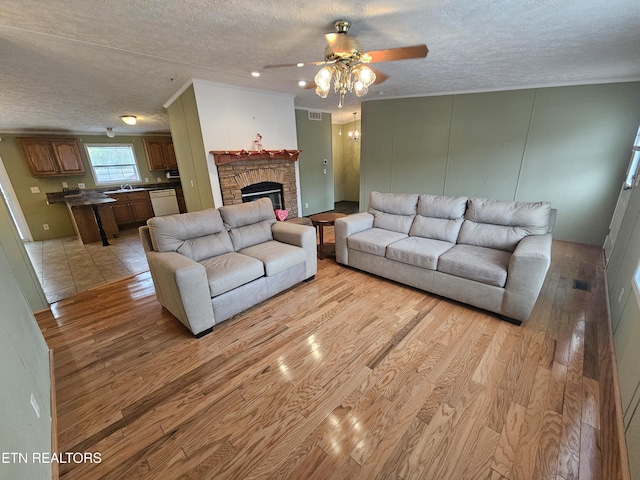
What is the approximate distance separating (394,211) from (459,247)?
0.99 metres

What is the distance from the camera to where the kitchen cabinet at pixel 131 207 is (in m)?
6.20

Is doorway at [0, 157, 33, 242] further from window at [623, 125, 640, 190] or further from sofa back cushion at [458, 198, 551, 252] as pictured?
window at [623, 125, 640, 190]

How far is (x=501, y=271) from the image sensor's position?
2.16 m

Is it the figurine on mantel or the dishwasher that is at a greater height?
the figurine on mantel

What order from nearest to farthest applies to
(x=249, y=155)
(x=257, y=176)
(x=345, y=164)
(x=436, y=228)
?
(x=436, y=228) → (x=249, y=155) → (x=257, y=176) → (x=345, y=164)

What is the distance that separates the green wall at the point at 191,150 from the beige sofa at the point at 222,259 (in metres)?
1.44

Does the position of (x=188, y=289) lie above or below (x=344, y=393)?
above

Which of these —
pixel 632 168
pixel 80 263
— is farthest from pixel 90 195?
pixel 632 168

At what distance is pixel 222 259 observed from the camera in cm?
253

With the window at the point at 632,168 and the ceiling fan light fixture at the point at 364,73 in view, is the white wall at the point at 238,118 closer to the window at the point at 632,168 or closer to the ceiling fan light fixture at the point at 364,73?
the ceiling fan light fixture at the point at 364,73

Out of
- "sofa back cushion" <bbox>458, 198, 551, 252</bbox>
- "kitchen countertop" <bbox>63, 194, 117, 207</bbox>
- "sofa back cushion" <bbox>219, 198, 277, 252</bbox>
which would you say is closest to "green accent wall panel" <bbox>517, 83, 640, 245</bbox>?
"sofa back cushion" <bbox>458, 198, 551, 252</bbox>

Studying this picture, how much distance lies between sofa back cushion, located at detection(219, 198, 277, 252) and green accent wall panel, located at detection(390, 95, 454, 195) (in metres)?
3.34

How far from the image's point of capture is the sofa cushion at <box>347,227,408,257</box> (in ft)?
9.58

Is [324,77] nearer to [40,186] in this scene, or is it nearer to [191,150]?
[191,150]
